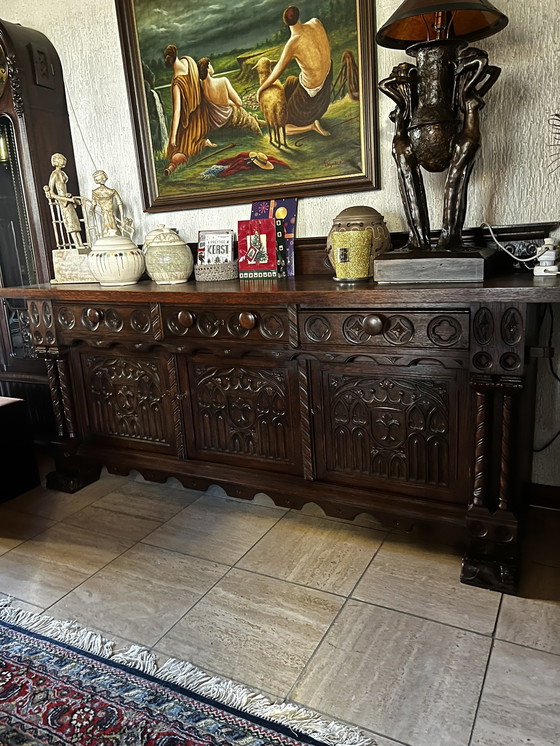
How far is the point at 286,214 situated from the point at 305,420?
2.81ft

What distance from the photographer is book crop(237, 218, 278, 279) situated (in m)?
2.17

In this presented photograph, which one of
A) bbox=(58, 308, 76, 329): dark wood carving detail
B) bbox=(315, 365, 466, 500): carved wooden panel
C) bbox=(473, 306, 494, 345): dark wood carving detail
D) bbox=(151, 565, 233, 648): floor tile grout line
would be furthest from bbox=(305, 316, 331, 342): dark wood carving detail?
bbox=(58, 308, 76, 329): dark wood carving detail

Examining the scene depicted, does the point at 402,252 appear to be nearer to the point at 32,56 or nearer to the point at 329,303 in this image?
the point at 329,303

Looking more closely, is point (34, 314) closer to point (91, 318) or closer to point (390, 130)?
point (91, 318)

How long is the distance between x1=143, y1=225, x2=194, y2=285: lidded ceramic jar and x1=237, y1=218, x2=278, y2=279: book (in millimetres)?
222

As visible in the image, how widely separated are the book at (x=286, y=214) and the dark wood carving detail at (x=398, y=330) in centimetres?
67

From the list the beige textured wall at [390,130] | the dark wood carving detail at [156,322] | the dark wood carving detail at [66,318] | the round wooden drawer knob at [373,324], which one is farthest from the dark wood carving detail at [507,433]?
the dark wood carving detail at [66,318]

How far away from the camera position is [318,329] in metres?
1.75

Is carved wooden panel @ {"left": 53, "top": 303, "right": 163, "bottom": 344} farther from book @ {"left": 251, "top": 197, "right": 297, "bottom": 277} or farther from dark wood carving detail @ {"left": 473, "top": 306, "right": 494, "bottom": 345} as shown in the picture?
dark wood carving detail @ {"left": 473, "top": 306, "right": 494, "bottom": 345}

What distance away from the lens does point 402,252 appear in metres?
1.67

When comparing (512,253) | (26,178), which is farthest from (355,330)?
(26,178)

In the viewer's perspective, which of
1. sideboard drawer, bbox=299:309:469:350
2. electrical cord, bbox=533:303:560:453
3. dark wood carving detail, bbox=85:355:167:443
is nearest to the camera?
sideboard drawer, bbox=299:309:469:350

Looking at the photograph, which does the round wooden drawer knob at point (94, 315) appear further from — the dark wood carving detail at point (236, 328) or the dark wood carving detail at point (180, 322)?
the dark wood carving detail at point (236, 328)

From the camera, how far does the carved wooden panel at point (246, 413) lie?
1951mm
